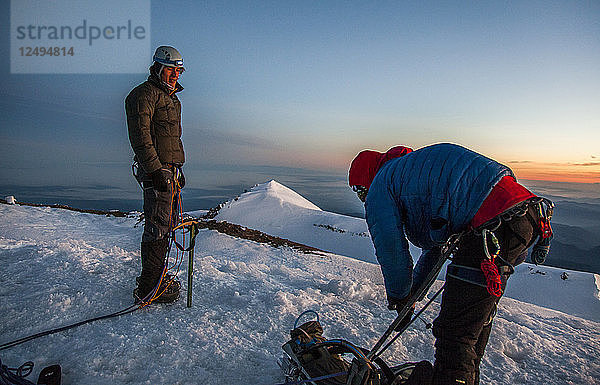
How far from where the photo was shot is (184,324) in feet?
11.0

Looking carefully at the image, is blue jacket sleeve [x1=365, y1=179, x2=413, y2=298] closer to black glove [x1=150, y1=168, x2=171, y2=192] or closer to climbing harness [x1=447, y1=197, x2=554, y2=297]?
climbing harness [x1=447, y1=197, x2=554, y2=297]

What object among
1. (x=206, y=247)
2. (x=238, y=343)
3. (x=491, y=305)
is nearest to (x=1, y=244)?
(x=206, y=247)

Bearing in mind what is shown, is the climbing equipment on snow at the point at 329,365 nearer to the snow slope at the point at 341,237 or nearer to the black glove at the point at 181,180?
the black glove at the point at 181,180

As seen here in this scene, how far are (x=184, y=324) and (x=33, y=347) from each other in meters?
1.23

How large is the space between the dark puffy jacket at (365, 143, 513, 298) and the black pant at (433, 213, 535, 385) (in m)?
0.22

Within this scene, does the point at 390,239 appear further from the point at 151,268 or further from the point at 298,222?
the point at 298,222

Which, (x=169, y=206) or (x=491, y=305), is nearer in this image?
(x=491, y=305)

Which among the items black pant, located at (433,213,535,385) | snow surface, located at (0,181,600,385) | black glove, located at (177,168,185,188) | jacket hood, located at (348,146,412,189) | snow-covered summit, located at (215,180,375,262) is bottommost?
snow-covered summit, located at (215,180,375,262)

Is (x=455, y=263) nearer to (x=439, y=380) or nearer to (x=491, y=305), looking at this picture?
(x=491, y=305)

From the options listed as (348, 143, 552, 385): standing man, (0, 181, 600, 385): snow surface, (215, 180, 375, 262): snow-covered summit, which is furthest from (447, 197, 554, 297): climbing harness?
(215, 180, 375, 262): snow-covered summit

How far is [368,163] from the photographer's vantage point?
2.72 metres

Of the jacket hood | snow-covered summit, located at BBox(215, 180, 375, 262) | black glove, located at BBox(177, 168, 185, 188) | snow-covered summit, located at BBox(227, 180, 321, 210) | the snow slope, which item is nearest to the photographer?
the jacket hood

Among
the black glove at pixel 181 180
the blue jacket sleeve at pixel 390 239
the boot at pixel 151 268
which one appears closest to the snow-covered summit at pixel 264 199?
the black glove at pixel 181 180

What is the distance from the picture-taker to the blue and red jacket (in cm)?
203
